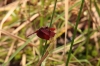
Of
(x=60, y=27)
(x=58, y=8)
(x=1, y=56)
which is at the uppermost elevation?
(x=58, y=8)

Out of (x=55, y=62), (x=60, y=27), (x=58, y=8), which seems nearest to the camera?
(x=55, y=62)

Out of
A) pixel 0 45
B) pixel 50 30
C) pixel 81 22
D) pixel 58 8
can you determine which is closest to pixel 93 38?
pixel 81 22

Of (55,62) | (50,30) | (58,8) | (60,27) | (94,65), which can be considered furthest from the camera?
(58,8)

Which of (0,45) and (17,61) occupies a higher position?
(0,45)

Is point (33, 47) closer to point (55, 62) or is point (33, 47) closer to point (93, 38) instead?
point (55, 62)

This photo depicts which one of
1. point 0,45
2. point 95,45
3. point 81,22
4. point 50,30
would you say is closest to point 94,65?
point 95,45

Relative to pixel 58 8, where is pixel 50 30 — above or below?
below

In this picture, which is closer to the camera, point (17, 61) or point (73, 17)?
point (17, 61)

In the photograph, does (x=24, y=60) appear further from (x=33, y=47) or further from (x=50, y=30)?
(x=50, y=30)

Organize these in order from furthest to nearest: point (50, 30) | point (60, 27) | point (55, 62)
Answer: point (60, 27) → point (55, 62) → point (50, 30)
